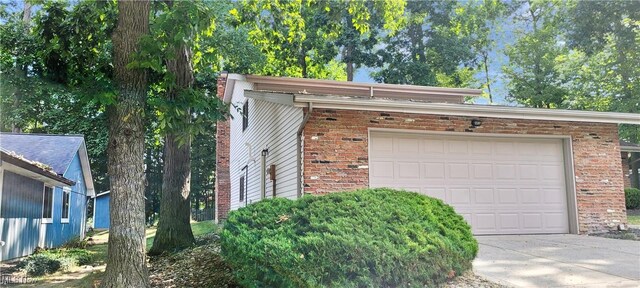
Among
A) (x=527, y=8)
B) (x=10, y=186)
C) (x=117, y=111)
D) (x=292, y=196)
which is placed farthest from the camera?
(x=527, y=8)

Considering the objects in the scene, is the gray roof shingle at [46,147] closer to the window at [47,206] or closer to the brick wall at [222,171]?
the window at [47,206]

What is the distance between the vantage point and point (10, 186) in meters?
10.1

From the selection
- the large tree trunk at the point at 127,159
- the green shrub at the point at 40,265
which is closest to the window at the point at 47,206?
the green shrub at the point at 40,265

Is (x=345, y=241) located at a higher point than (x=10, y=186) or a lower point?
lower

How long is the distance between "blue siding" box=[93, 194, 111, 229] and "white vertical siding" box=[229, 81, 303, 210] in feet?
49.9

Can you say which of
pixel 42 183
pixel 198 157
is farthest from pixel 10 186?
pixel 198 157

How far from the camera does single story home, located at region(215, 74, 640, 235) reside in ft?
25.7

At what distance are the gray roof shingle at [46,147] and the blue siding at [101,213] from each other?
1313 cm

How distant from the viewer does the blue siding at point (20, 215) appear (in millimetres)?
9867

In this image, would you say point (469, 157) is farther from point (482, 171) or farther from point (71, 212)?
point (71, 212)

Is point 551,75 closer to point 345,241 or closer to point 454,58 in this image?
point 454,58

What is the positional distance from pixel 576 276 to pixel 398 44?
21.5m

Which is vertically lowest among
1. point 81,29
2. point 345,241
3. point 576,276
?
point 576,276

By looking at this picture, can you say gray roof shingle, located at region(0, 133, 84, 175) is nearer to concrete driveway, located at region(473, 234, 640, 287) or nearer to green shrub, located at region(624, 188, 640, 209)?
concrete driveway, located at region(473, 234, 640, 287)
